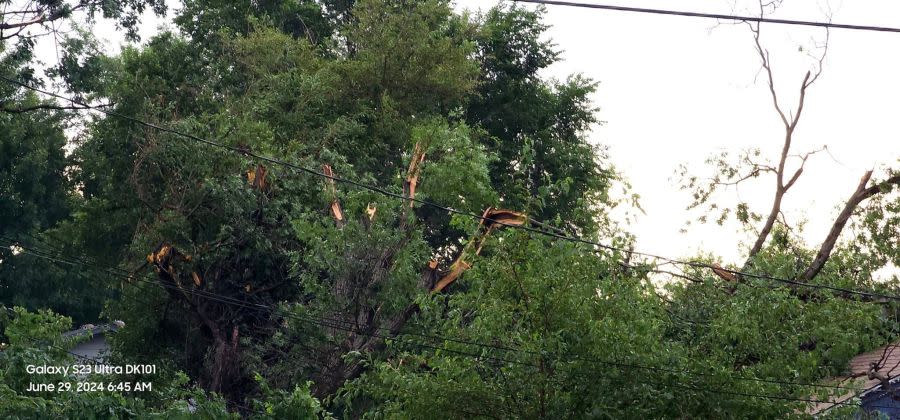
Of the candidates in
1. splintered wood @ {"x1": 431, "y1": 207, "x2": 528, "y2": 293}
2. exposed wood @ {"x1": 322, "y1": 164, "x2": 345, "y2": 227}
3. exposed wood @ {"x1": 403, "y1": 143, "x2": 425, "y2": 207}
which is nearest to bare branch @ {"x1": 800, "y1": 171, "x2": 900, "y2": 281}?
splintered wood @ {"x1": 431, "y1": 207, "x2": 528, "y2": 293}

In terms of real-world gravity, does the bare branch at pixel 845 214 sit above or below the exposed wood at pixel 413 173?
below

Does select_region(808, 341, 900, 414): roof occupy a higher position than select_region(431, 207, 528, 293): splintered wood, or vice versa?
select_region(431, 207, 528, 293): splintered wood

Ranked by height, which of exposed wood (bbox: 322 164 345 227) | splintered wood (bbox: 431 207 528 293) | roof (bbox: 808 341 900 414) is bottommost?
roof (bbox: 808 341 900 414)

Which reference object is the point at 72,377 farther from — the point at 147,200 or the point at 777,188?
the point at 777,188

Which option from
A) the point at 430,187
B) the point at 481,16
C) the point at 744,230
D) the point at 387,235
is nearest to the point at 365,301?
the point at 387,235

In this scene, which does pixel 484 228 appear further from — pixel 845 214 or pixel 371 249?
pixel 845 214

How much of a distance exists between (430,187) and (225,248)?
164 inches

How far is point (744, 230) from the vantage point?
20641mm

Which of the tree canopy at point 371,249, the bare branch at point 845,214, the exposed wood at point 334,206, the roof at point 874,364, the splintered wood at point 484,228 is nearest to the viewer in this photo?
the tree canopy at point 371,249

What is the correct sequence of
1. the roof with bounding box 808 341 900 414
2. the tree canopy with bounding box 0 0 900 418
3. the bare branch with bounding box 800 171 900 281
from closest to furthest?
the tree canopy with bounding box 0 0 900 418 → the roof with bounding box 808 341 900 414 → the bare branch with bounding box 800 171 900 281

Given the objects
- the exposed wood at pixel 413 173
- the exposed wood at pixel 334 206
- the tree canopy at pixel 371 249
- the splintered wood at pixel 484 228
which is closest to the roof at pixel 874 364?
the tree canopy at pixel 371 249

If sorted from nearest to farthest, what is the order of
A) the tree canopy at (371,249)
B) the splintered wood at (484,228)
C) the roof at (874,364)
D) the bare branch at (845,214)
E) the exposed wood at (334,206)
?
the tree canopy at (371,249) → the roof at (874,364) → the splintered wood at (484,228) → the bare branch at (845,214) → the exposed wood at (334,206)

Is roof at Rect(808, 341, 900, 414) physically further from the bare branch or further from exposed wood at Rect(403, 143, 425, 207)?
exposed wood at Rect(403, 143, 425, 207)

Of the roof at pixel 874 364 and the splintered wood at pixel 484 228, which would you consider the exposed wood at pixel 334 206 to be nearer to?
the splintered wood at pixel 484 228
